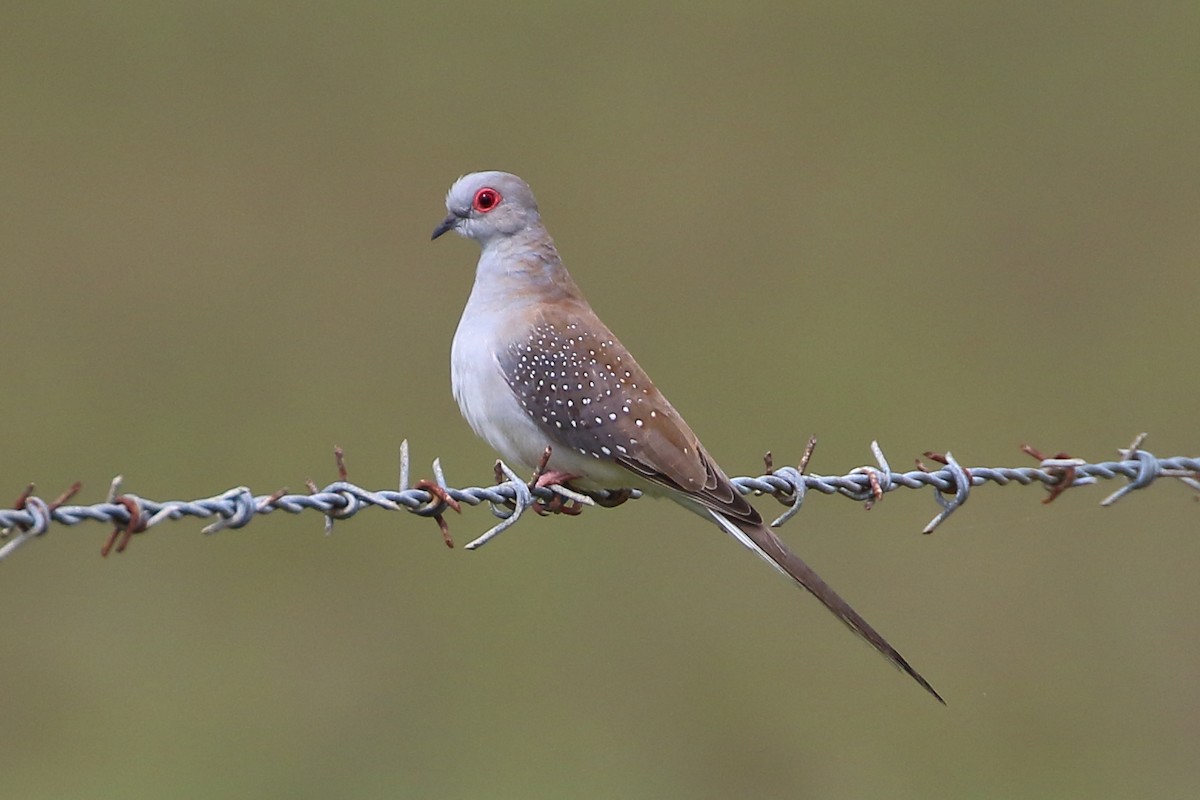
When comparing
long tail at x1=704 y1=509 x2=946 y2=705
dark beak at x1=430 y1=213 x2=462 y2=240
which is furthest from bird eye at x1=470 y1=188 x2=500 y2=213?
long tail at x1=704 y1=509 x2=946 y2=705

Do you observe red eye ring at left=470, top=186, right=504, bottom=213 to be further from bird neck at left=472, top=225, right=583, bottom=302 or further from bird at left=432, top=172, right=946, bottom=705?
bird at left=432, top=172, right=946, bottom=705

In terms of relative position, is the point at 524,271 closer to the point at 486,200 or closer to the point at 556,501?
the point at 486,200

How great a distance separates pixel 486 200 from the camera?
575cm

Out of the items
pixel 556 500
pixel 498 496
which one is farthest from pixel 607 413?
pixel 498 496

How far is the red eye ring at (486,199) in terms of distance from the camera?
5738mm

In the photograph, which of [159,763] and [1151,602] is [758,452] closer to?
[1151,602]

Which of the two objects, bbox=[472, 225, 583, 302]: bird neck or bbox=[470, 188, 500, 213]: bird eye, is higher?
bbox=[470, 188, 500, 213]: bird eye

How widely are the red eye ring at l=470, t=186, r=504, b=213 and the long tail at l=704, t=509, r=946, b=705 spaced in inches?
54.6

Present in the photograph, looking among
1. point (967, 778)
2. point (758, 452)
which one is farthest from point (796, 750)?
point (758, 452)

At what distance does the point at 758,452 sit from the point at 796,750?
2.32 meters

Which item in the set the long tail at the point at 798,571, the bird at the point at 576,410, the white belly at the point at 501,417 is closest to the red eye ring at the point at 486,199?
the bird at the point at 576,410

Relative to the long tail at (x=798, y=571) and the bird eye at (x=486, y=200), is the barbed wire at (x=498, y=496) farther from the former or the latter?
the bird eye at (x=486, y=200)

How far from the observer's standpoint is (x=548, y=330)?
5305mm

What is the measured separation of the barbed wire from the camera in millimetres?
3113
